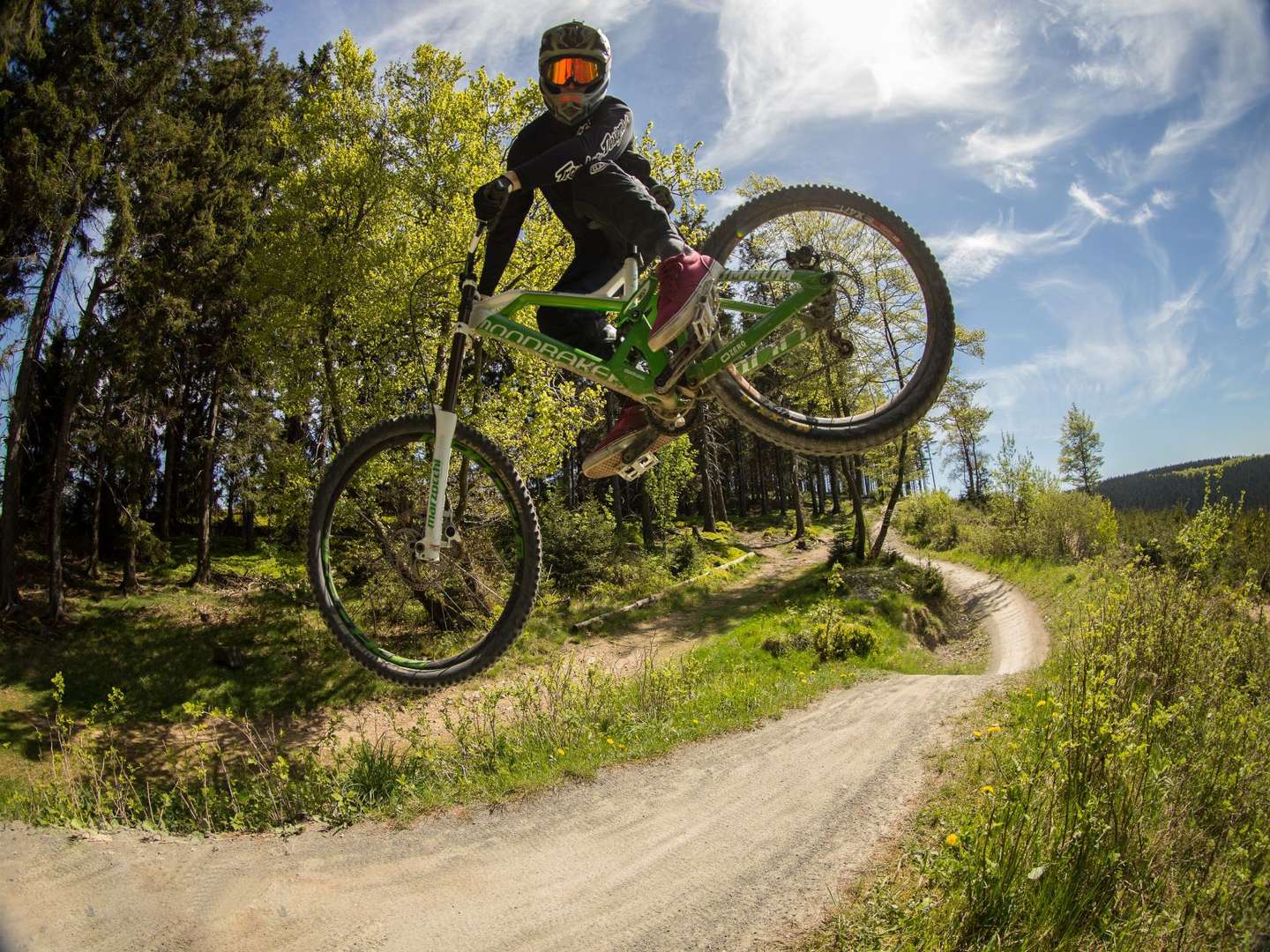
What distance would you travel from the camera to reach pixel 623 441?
418 centimetres

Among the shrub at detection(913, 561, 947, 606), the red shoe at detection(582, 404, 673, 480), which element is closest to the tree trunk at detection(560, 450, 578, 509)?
the shrub at detection(913, 561, 947, 606)

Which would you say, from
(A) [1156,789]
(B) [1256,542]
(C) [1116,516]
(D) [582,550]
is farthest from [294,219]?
(C) [1116,516]

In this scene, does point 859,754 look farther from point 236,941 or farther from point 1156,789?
point 236,941

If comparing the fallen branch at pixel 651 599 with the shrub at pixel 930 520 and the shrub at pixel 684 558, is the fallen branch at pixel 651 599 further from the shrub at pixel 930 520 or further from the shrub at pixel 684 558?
the shrub at pixel 930 520

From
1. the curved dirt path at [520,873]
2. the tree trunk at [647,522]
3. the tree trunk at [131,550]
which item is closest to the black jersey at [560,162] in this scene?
the curved dirt path at [520,873]

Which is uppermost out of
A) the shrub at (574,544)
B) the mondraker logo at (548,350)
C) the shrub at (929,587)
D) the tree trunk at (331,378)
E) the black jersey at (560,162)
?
the tree trunk at (331,378)

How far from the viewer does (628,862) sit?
6.19 m

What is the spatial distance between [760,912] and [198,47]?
Answer: 28988mm

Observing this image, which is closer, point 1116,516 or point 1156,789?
point 1156,789

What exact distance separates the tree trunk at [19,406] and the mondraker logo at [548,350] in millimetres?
21356

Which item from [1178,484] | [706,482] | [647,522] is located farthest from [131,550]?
[1178,484]

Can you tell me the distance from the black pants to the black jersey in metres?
0.07

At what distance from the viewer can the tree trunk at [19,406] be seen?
1911cm

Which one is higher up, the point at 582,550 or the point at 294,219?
the point at 294,219
